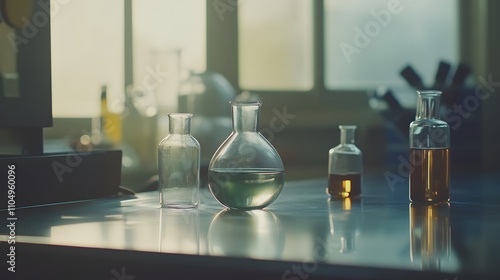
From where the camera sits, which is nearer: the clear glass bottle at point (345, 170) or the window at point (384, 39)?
the clear glass bottle at point (345, 170)

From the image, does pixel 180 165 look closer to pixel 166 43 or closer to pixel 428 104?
pixel 428 104

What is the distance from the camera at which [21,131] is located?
1257mm

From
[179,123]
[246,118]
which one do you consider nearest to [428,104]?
[246,118]

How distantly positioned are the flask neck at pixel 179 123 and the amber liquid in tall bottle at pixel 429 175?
0.37 metres

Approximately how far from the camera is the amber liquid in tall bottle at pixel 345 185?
1.33 m

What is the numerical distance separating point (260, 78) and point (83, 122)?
795 millimetres

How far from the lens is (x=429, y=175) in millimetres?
1181

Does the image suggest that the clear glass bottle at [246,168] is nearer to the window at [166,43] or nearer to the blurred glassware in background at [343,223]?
the blurred glassware in background at [343,223]

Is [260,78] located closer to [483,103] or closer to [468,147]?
[483,103]

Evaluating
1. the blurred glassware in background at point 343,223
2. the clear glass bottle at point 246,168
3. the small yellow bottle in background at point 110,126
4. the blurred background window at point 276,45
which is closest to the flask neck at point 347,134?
the blurred glassware in background at point 343,223

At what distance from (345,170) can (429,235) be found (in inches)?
18.8

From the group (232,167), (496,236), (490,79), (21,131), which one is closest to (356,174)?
(232,167)

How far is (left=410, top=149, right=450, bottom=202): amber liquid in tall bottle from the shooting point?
1175 millimetres

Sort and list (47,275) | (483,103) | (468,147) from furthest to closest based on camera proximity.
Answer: (483,103), (468,147), (47,275)
